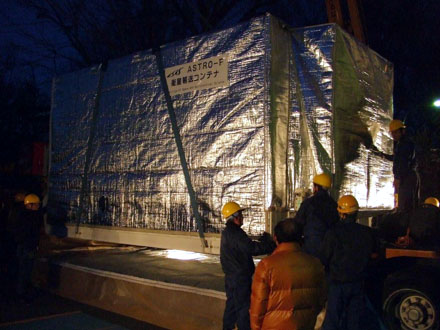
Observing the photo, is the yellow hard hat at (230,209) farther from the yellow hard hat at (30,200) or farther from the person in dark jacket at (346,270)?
the yellow hard hat at (30,200)

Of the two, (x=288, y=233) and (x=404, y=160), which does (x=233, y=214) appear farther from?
(x=404, y=160)

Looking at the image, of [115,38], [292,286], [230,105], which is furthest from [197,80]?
[115,38]

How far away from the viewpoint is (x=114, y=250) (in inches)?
338

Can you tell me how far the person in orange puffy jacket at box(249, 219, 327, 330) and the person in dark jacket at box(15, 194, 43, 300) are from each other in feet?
17.7

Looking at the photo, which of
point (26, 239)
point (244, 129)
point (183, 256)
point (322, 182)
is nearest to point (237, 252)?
point (322, 182)

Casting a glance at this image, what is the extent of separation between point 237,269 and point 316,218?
100 centimetres

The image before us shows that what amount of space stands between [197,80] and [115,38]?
1318 cm

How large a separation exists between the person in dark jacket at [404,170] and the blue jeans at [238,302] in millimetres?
2618

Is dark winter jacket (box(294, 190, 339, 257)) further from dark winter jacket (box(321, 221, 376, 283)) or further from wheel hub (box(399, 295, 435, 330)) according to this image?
wheel hub (box(399, 295, 435, 330))

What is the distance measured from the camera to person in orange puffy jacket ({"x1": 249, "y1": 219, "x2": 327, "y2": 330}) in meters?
2.80

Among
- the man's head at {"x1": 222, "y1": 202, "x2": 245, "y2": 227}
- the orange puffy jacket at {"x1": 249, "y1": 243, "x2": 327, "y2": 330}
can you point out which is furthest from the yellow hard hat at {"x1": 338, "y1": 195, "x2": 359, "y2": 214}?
the orange puffy jacket at {"x1": 249, "y1": 243, "x2": 327, "y2": 330}

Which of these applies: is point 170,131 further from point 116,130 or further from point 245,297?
point 245,297

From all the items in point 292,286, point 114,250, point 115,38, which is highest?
point 115,38

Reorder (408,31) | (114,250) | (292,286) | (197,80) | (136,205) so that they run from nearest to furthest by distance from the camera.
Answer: (292,286)
(197,80)
(136,205)
(114,250)
(408,31)
